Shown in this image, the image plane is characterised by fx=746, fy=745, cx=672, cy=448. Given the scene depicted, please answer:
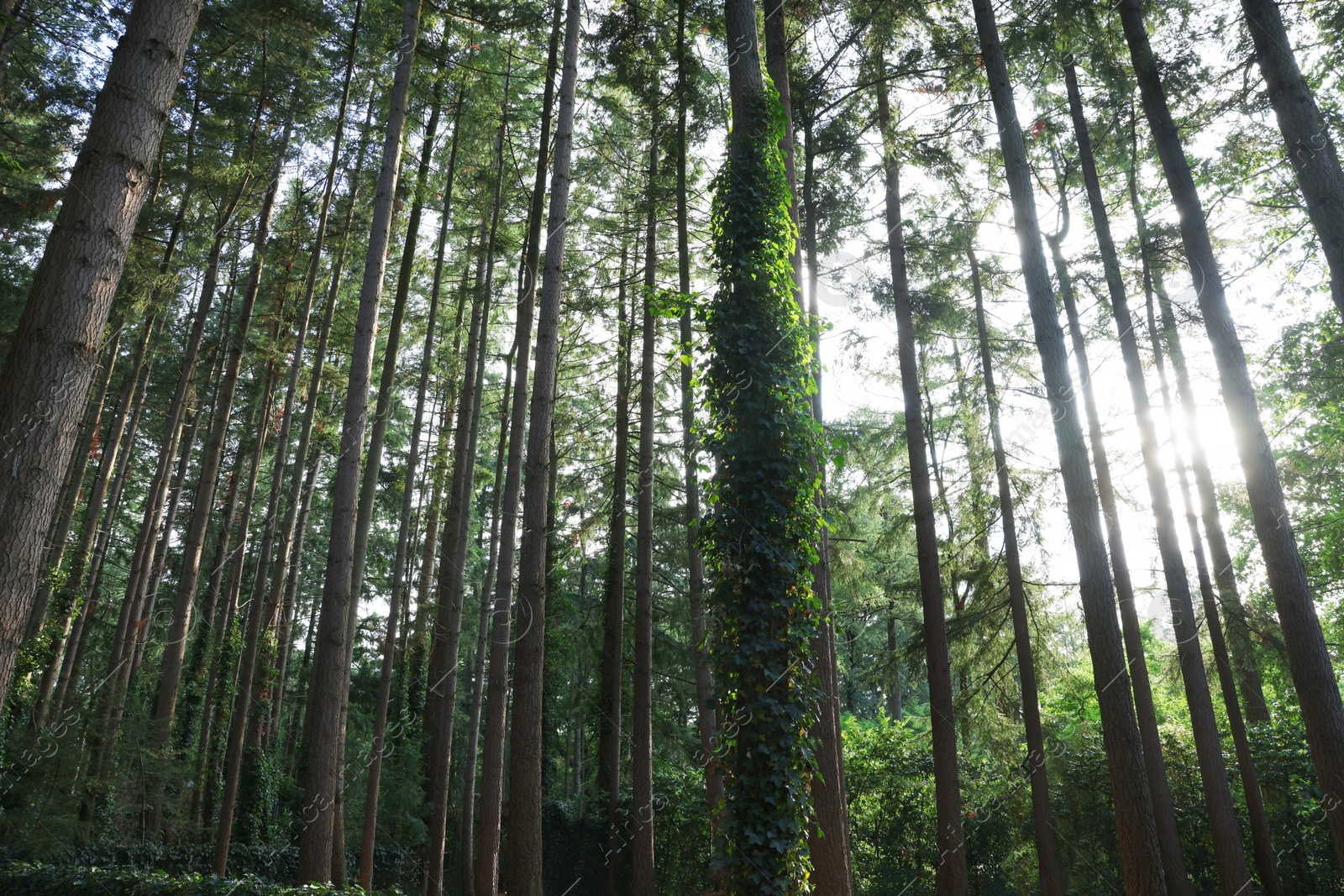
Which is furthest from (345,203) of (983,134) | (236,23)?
(983,134)

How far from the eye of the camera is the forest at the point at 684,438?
5914 millimetres

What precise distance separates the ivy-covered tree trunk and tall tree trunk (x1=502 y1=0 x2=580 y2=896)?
2105mm

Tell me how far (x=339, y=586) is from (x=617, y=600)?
7.39m

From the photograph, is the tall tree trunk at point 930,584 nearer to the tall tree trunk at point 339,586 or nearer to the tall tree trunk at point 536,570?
the tall tree trunk at point 536,570

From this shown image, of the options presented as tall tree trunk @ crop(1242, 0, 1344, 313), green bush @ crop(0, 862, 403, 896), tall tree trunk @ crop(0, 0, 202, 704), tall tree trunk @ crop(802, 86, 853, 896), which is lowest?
green bush @ crop(0, 862, 403, 896)

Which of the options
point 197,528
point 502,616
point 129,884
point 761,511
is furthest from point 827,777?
point 197,528

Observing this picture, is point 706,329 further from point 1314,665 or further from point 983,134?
point 983,134

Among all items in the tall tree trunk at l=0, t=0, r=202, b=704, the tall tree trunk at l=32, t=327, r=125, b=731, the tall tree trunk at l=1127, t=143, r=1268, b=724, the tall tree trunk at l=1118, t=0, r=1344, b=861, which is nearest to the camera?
the tall tree trunk at l=0, t=0, r=202, b=704

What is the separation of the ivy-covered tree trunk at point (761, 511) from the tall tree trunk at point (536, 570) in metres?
2.10

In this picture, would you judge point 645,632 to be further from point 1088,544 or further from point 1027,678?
point 1088,544

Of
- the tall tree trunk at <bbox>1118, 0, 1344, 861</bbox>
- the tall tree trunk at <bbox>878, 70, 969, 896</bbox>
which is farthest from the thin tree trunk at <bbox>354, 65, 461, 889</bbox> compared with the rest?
the tall tree trunk at <bbox>1118, 0, 1344, 861</bbox>

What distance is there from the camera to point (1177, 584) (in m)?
10.2

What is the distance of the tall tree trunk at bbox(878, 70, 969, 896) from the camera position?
968cm

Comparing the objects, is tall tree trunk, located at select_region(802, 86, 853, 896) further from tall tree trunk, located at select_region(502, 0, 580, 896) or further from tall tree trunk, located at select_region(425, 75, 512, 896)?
tall tree trunk, located at select_region(425, 75, 512, 896)
